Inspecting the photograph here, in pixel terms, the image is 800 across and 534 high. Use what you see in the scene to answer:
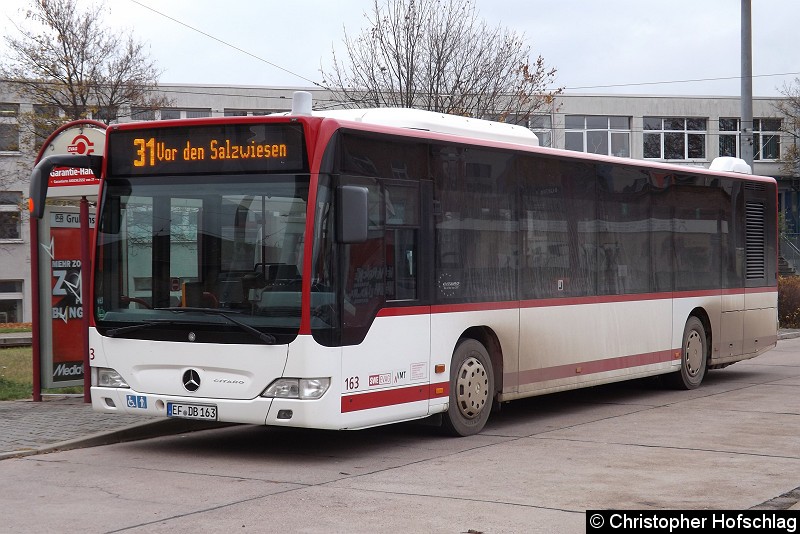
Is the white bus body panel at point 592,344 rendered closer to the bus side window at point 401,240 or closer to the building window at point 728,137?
the bus side window at point 401,240

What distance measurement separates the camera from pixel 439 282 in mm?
11477

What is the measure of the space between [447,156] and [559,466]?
341cm

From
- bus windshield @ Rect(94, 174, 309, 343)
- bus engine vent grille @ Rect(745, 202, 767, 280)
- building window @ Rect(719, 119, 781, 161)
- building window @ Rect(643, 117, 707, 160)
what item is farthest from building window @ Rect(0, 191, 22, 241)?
bus windshield @ Rect(94, 174, 309, 343)

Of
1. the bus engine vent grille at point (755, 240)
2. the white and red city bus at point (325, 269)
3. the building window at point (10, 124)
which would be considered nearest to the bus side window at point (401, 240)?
the white and red city bus at point (325, 269)

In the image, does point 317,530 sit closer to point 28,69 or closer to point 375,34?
point 375,34

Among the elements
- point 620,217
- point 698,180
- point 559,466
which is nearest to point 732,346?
point 698,180

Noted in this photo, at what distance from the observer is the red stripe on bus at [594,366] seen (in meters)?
13.1

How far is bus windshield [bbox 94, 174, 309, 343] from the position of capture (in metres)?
10.1

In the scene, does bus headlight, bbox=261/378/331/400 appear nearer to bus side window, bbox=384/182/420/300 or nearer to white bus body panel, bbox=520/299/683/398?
bus side window, bbox=384/182/420/300

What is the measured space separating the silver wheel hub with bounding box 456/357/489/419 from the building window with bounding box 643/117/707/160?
1919 inches

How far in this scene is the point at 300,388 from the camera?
10000mm

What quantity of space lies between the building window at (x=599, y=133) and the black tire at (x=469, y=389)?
154 feet

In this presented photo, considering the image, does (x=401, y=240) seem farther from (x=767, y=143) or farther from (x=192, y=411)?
(x=767, y=143)

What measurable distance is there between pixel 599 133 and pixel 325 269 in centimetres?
5027
